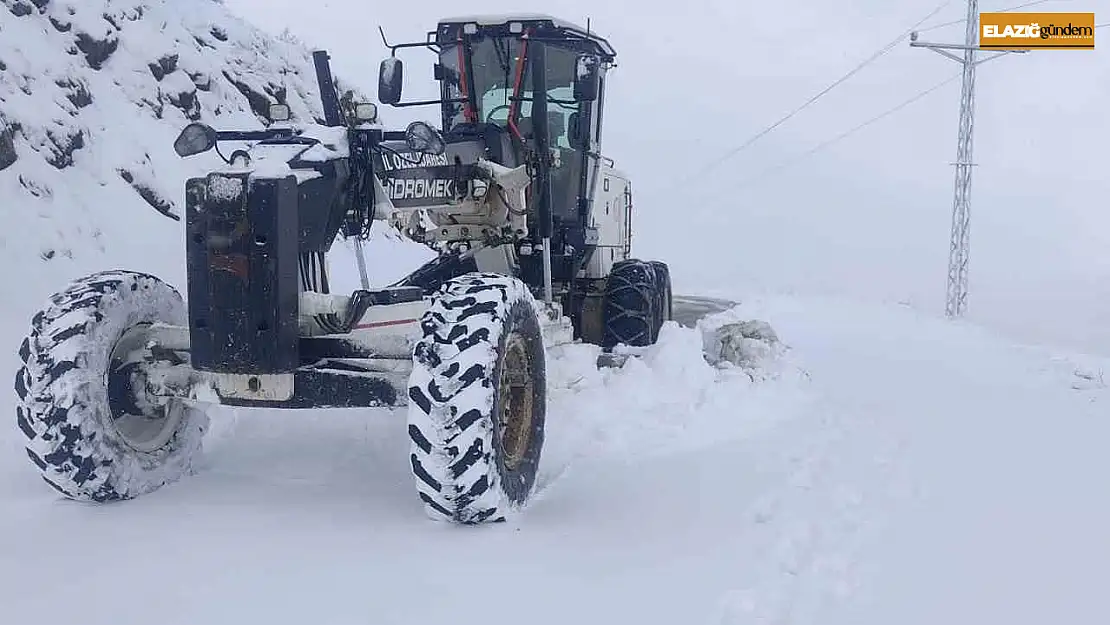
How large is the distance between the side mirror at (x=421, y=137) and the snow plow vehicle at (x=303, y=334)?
0.05 ft

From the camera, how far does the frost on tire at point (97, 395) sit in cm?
443

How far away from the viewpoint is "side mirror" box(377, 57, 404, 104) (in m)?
5.51

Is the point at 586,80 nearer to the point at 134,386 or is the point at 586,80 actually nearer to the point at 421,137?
the point at 421,137

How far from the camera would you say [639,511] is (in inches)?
188

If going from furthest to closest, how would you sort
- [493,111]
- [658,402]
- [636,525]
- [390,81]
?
[493,111] → [658,402] → [390,81] → [636,525]

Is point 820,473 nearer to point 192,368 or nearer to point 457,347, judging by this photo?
point 457,347

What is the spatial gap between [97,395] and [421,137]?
201 cm

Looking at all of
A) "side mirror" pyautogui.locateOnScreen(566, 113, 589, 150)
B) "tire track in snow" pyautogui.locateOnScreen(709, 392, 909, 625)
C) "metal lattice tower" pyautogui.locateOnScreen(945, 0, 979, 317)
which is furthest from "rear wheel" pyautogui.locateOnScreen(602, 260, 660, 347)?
"metal lattice tower" pyautogui.locateOnScreen(945, 0, 979, 317)

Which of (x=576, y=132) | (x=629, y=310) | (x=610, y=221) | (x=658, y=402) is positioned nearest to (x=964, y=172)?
(x=610, y=221)

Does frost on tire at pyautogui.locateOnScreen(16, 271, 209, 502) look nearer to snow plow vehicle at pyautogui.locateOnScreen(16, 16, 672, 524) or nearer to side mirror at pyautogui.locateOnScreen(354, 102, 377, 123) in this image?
snow plow vehicle at pyautogui.locateOnScreen(16, 16, 672, 524)

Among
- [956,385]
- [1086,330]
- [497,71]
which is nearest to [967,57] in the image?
[1086,330]

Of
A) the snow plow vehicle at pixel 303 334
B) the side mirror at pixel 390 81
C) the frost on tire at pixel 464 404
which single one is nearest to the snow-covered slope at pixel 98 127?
the snow plow vehicle at pixel 303 334

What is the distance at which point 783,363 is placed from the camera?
864 cm

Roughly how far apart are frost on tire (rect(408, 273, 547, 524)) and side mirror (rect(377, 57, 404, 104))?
153 centimetres
